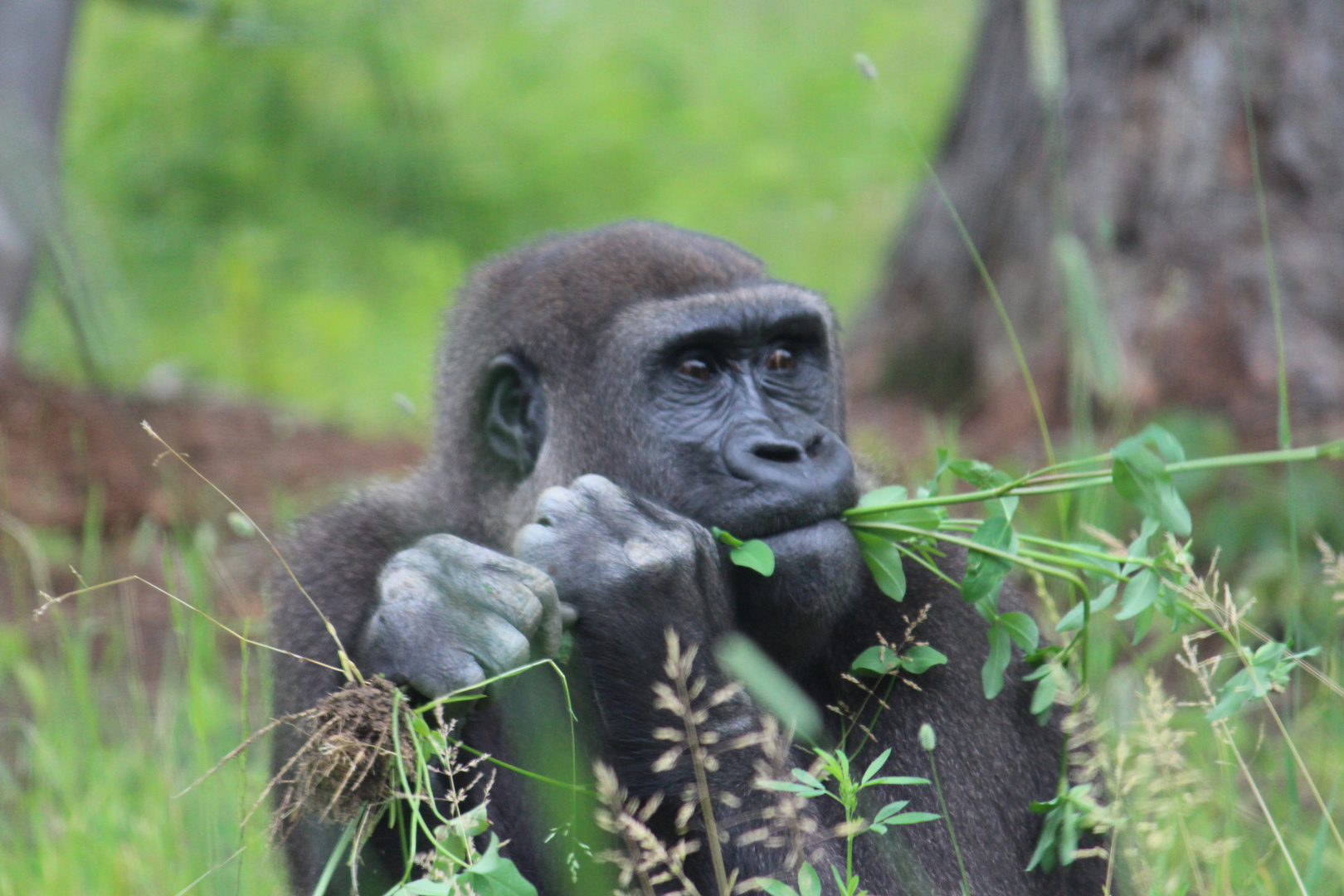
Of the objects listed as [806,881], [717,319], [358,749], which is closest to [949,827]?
[806,881]

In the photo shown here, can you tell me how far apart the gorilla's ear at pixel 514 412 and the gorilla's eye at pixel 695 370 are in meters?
0.38

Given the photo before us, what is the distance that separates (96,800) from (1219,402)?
15.2 ft

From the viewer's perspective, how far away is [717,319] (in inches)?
125

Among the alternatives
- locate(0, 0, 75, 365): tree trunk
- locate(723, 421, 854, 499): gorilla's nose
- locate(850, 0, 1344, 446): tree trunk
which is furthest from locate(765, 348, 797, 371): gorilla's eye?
locate(0, 0, 75, 365): tree trunk

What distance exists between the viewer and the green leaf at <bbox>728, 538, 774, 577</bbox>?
8.39ft

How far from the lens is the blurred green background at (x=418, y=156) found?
11.0 metres

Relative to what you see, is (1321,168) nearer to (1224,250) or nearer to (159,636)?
(1224,250)

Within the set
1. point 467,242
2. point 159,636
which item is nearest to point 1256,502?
point 159,636

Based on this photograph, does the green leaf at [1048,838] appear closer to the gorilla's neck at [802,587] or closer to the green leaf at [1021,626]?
the green leaf at [1021,626]

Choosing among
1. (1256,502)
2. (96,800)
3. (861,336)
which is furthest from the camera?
(861,336)

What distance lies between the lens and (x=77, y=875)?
11.3 ft

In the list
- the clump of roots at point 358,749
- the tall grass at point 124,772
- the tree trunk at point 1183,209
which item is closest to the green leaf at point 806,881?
the clump of roots at point 358,749

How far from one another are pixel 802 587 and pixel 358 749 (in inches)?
36.9

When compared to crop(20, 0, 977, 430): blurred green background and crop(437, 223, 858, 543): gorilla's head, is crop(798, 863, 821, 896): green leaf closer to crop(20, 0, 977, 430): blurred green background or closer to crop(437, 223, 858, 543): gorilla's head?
crop(437, 223, 858, 543): gorilla's head
